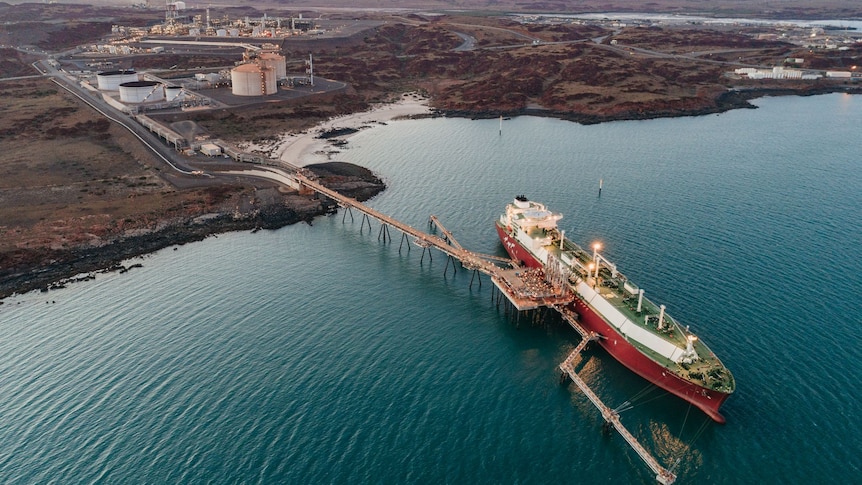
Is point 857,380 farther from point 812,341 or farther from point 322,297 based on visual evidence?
point 322,297

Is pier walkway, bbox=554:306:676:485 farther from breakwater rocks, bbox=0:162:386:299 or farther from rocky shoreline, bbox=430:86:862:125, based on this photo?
rocky shoreline, bbox=430:86:862:125

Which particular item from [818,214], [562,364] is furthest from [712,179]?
[562,364]

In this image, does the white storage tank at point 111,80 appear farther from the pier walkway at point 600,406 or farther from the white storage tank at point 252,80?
the pier walkway at point 600,406

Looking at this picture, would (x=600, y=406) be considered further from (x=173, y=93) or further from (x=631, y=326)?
(x=173, y=93)

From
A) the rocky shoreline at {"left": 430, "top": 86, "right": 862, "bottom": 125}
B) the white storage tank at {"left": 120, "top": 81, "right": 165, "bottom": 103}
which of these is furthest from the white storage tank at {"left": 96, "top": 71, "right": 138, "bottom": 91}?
the rocky shoreline at {"left": 430, "top": 86, "right": 862, "bottom": 125}

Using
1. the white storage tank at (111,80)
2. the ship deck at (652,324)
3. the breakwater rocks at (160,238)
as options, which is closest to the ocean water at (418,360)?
the breakwater rocks at (160,238)
